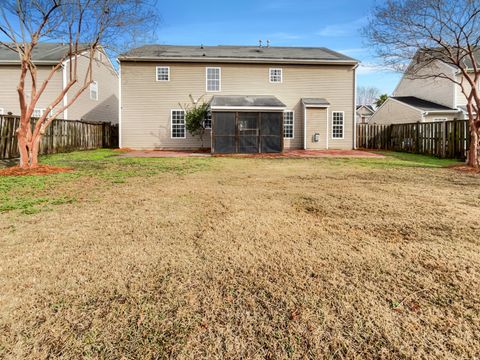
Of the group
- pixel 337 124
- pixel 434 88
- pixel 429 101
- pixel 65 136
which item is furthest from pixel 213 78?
pixel 429 101

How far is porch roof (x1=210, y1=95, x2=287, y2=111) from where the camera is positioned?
17.0 metres

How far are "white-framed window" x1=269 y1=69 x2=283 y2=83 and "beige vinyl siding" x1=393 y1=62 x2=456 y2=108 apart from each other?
921cm

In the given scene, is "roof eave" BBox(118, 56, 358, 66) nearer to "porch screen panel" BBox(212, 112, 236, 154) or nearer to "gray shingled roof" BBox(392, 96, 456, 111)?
"porch screen panel" BBox(212, 112, 236, 154)

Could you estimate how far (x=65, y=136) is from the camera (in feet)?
55.3

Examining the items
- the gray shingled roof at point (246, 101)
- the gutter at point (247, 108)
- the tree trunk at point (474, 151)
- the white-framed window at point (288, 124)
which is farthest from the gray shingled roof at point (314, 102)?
the tree trunk at point (474, 151)

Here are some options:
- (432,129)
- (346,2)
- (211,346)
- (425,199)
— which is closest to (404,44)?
(346,2)

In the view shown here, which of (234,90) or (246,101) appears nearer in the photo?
(246,101)

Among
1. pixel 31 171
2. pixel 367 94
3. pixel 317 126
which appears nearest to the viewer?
pixel 31 171

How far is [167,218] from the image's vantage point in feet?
15.0

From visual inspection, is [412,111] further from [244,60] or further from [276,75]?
[244,60]

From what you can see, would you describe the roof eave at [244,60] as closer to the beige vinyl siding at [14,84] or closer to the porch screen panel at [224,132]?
the porch screen panel at [224,132]

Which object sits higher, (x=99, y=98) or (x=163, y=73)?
(x=163, y=73)

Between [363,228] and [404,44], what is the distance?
10.9 meters

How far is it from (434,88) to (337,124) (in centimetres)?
1085
